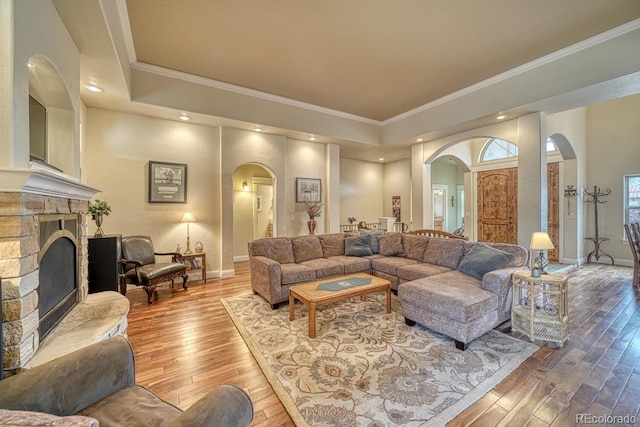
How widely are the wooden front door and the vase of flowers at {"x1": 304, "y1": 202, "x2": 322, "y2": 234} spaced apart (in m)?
4.72

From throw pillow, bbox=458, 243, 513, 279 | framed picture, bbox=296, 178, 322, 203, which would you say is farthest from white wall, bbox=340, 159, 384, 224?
throw pillow, bbox=458, 243, 513, 279

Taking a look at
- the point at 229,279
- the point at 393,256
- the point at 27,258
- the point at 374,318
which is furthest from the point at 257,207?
the point at 27,258

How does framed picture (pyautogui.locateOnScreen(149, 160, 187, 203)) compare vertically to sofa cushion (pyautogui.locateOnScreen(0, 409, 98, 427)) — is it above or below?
above

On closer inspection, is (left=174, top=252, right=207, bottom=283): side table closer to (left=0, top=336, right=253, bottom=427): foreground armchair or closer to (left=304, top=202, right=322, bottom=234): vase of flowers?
(left=304, top=202, right=322, bottom=234): vase of flowers

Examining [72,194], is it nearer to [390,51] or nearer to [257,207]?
[390,51]

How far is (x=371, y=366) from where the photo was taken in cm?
216

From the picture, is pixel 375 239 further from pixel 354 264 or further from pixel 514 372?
pixel 514 372

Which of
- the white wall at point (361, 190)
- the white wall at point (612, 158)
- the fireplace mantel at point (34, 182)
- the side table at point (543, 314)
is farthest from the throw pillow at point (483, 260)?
the white wall at point (612, 158)

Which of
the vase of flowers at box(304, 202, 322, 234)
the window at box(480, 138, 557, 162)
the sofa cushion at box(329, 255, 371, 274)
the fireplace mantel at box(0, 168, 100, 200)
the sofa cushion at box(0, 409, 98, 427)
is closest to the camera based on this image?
the sofa cushion at box(0, 409, 98, 427)

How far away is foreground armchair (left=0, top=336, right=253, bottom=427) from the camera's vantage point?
3.11ft

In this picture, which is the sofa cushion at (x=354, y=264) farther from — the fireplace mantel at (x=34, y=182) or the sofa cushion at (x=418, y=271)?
the fireplace mantel at (x=34, y=182)

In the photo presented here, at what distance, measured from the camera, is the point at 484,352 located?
2375 mm

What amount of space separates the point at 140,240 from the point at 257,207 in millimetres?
3185

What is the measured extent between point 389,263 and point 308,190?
2.80m
